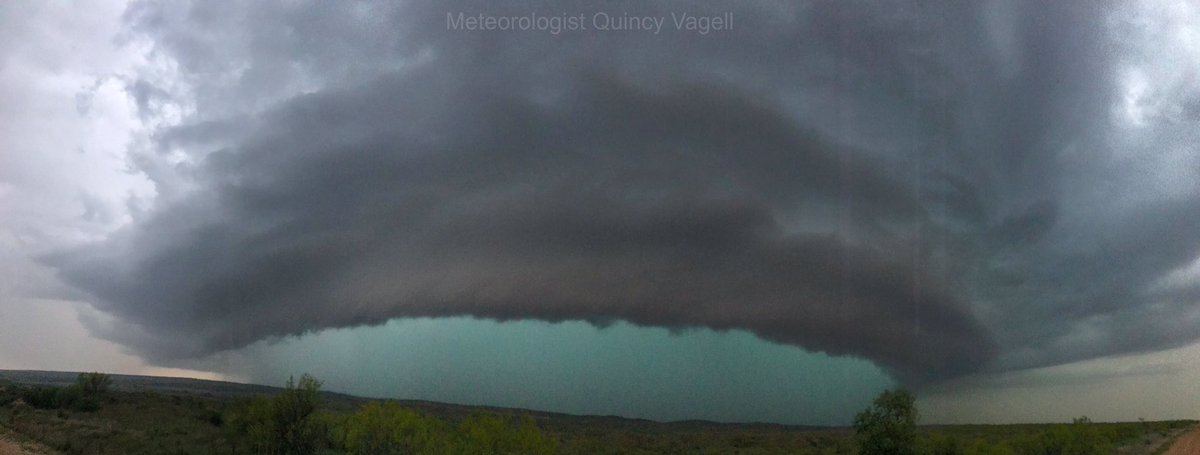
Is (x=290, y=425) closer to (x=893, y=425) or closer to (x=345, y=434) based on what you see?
(x=345, y=434)

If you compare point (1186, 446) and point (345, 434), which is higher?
point (345, 434)

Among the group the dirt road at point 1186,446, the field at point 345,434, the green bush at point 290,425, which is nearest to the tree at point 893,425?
the field at point 345,434

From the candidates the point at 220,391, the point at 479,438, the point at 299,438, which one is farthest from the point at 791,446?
the point at 220,391

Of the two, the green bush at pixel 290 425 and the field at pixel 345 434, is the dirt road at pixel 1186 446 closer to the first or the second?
the field at pixel 345 434

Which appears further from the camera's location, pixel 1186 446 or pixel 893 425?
pixel 1186 446

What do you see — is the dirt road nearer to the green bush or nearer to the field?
the field

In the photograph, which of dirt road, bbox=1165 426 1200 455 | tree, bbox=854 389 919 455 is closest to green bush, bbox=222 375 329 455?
tree, bbox=854 389 919 455

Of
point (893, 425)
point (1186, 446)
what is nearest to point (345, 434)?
point (893, 425)
